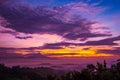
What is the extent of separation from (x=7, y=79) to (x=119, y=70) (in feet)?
371

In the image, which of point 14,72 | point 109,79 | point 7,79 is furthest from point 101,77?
point 14,72

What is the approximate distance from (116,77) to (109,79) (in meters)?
0.92

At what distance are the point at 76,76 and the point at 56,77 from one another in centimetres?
307

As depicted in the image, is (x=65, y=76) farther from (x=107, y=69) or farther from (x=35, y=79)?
(x=35, y=79)

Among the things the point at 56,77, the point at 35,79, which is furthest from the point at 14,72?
the point at 56,77

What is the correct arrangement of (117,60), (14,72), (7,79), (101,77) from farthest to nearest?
(14,72)
(7,79)
(117,60)
(101,77)

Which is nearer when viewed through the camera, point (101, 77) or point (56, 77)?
point (101, 77)

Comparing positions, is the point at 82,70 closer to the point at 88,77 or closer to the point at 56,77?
the point at 88,77

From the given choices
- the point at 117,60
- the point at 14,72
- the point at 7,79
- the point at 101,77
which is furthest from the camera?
the point at 14,72

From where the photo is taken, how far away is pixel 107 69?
37.1m

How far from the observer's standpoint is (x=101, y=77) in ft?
116

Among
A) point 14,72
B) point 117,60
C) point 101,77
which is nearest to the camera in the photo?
point 101,77

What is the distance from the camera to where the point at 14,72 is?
17975 centimetres

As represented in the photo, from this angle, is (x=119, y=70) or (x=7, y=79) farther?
(x=7, y=79)
